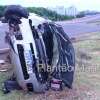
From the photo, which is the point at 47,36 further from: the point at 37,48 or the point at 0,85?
the point at 0,85

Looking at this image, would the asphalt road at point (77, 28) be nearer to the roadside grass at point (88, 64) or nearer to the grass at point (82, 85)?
the roadside grass at point (88, 64)

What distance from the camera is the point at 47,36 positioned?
8703mm

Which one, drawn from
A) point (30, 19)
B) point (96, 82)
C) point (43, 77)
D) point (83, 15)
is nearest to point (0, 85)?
point (43, 77)

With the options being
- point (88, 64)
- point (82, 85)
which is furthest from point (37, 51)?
point (88, 64)

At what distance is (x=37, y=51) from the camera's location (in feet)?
26.8

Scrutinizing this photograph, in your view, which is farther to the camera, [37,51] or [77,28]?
[77,28]

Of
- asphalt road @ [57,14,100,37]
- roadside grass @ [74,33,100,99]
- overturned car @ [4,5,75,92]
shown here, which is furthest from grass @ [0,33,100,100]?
asphalt road @ [57,14,100,37]

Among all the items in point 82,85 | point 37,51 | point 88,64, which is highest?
point 37,51

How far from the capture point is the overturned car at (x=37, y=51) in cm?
807

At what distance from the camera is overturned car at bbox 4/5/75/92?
8070 millimetres

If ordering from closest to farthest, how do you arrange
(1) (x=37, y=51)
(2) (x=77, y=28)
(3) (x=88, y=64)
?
(1) (x=37, y=51)
(3) (x=88, y=64)
(2) (x=77, y=28)

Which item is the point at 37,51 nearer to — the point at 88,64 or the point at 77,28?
the point at 88,64

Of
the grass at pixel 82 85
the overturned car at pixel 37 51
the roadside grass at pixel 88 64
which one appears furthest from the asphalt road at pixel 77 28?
the overturned car at pixel 37 51

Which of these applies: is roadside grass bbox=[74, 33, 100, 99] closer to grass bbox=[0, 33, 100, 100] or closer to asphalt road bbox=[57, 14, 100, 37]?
grass bbox=[0, 33, 100, 100]
